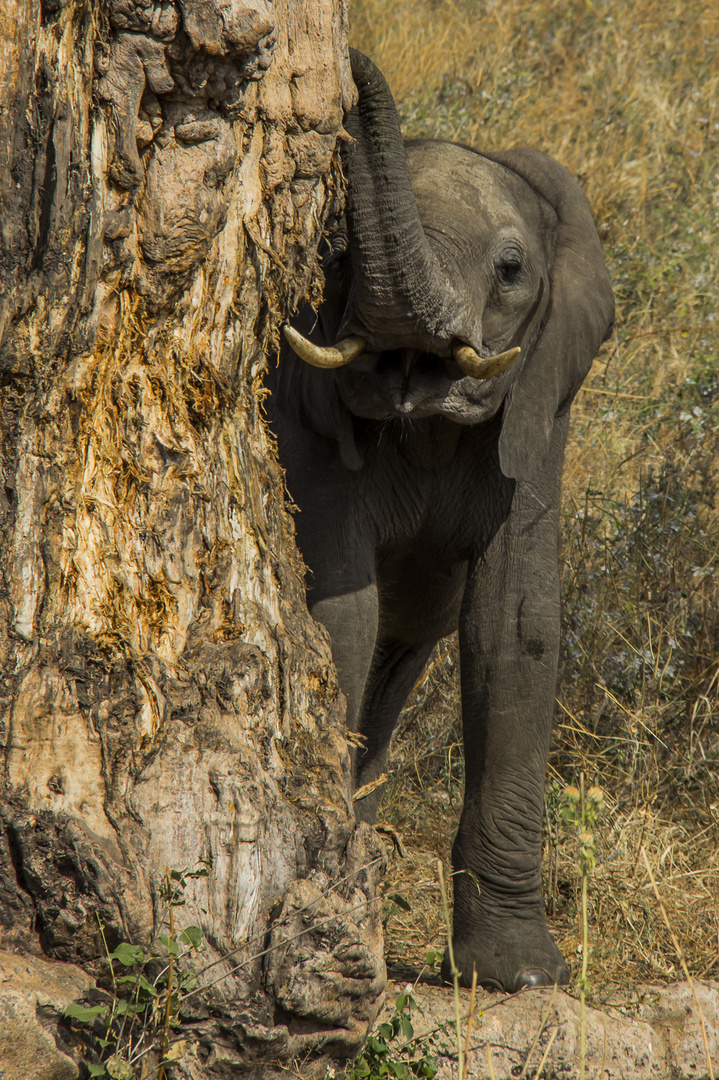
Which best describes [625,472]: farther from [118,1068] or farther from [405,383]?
[118,1068]

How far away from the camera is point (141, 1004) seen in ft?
8.59

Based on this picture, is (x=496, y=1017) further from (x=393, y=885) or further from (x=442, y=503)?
Result: (x=442, y=503)

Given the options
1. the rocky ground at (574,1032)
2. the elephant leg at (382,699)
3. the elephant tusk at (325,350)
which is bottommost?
the rocky ground at (574,1032)

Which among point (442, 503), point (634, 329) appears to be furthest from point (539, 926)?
point (634, 329)

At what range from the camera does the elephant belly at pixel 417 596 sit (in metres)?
4.54

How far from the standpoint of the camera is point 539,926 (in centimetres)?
414

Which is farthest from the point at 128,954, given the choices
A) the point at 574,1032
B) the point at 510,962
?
the point at 510,962

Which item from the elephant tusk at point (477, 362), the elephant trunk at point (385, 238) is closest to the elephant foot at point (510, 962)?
the elephant tusk at point (477, 362)

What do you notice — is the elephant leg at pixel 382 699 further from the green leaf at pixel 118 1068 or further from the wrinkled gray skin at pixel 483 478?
the green leaf at pixel 118 1068

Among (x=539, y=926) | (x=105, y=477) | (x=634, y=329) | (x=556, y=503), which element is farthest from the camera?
(x=634, y=329)

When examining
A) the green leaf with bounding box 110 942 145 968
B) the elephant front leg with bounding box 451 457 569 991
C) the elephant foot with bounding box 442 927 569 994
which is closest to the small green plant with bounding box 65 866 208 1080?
the green leaf with bounding box 110 942 145 968

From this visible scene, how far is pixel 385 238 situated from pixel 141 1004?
1.96 m

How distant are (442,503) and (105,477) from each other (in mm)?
1655

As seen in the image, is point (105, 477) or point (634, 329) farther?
point (634, 329)
